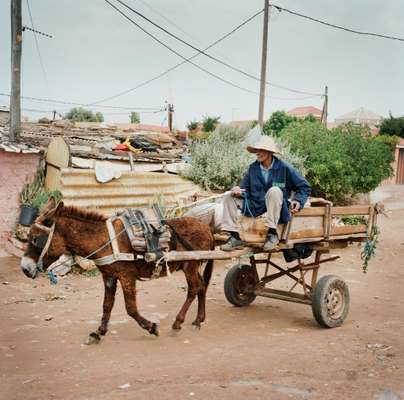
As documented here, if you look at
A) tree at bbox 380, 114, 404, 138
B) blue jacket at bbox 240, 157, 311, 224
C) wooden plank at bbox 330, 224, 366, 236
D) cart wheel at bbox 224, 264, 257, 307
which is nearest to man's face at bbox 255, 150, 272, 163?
blue jacket at bbox 240, 157, 311, 224

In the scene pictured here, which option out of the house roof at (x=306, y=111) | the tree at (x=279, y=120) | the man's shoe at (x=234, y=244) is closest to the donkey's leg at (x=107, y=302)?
the man's shoe at (x=234, y=244)

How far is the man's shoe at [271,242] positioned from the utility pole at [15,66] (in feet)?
28.5

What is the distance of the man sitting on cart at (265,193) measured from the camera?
6.55 meters

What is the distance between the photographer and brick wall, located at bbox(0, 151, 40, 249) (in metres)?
11.8

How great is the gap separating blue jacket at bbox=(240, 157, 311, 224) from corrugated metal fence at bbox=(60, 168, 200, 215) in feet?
17.7

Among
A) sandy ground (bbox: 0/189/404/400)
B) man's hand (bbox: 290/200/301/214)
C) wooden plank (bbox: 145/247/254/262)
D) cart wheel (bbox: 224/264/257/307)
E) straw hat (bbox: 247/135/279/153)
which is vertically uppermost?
straw hat (bbox: 247/135/279/153)

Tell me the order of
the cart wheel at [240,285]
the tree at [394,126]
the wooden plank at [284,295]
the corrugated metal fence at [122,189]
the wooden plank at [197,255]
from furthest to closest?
the tree at [394,126]
the corrugated metal fence at [122,189]
the cart wheel at [240,285]
the wooden plank at [284,295]
the wooden plank at [197,255]

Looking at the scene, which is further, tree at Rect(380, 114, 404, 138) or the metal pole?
tree at Rect(380, 114, 404, 138)

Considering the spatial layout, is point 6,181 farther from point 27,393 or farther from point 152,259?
point 27,393

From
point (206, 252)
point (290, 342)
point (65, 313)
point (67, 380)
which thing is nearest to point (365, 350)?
point (290, 342)

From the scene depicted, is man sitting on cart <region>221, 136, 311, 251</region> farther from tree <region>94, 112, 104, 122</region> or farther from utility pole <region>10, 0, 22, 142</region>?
tree <region>94, 112, 104, 122</region>

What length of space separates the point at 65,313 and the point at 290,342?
3.38 m

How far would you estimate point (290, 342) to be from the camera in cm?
641

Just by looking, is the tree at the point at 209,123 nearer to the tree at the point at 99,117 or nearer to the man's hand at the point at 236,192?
the tree at the point at 99,117
